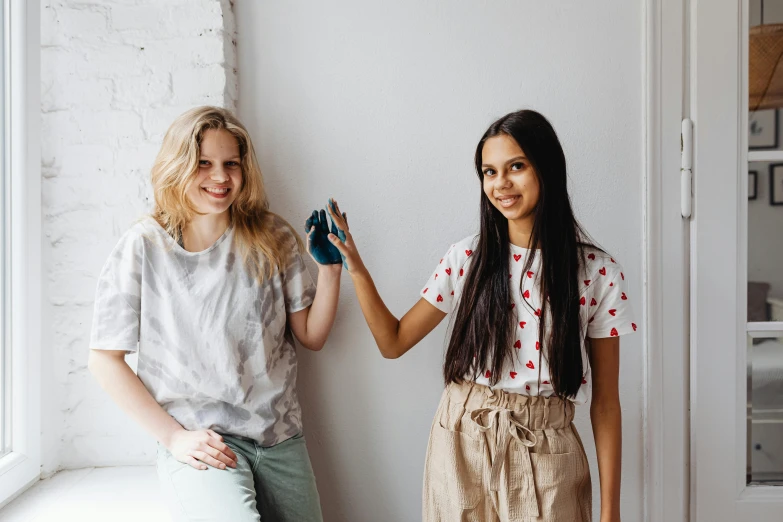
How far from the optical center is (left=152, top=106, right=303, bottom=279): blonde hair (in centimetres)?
130

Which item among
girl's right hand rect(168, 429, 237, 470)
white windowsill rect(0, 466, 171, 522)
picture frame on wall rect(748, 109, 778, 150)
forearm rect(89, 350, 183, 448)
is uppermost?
picture frame on wall rect(748, 109, 778, 150)

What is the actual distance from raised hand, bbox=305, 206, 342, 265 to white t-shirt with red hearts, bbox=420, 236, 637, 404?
413mm

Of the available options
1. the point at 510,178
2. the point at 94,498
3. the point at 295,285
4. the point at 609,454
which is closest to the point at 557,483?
the point at 609,454

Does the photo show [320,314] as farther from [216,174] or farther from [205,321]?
[216,174]

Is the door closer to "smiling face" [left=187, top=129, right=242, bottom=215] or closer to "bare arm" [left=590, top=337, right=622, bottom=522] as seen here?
"bare arm" [left=590, top=337, right=622, bottom=522]

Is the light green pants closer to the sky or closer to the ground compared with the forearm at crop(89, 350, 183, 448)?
closer to the ground

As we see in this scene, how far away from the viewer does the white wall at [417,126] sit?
1.53 m

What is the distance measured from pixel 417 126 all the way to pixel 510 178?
414 mm

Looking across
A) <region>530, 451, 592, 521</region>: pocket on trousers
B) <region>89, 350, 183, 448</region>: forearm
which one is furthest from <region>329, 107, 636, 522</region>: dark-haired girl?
<region>89, 350, 183, 448</region>: forearm

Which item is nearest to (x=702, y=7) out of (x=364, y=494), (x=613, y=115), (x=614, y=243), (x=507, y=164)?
(x=613, y=115)

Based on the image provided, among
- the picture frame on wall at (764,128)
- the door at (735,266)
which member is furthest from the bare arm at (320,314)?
the picture frame on wall at (764,128)

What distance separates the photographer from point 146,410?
A: 1306 mm

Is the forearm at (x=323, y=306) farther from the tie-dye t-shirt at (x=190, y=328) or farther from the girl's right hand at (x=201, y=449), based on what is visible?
the girl's right hand at (x=201, y=449)

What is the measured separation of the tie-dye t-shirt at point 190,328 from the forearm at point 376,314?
24 centimetres
